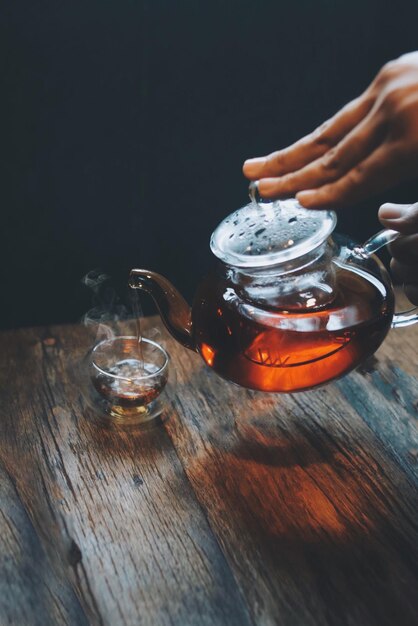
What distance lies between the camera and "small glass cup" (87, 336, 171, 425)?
113 centimetres

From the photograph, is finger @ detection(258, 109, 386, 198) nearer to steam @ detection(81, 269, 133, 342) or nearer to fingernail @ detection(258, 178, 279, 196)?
fingernail @ detection(258, 178, 279, 196)

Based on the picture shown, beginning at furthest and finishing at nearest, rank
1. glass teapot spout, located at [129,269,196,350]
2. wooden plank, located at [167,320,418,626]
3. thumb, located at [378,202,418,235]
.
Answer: glass teapot spout, located at [129,269,196,350] < thumb, located at [378,202,418,235] < wooden plank, located at [167,320,418,626]

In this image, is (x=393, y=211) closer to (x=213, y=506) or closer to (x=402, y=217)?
(x=402, y=217)

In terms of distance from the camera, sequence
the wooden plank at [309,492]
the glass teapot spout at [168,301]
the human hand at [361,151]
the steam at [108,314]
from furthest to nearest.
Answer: the steam at [108,314]
the glass teapot spout at [168,301]
the wooden plank at [309,492]
the human hand at [361,151]

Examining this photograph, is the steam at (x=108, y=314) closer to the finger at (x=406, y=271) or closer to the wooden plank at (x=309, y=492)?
the wooden plank at (x=309, y=492)

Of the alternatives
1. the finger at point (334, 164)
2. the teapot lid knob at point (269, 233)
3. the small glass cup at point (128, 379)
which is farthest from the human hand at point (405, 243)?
the small glass cup at point (128, 379)

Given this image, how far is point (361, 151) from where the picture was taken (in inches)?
31.3

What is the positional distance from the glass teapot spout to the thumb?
0.96 ft

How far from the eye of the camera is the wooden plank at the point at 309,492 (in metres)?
0.87

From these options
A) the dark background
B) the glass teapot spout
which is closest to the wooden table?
the glass teapot spout

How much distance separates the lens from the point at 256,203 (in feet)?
3.24

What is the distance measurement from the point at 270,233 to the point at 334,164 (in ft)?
0.49

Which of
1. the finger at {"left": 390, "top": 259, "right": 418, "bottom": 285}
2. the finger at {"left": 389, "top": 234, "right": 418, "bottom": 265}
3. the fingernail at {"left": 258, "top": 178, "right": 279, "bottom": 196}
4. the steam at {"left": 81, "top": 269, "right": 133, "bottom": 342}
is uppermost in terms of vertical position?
the fingernail at {"left": 258, "top": 178, "right": 279, "bottom": 196}

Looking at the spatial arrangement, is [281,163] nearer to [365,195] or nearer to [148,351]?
[365,195]
